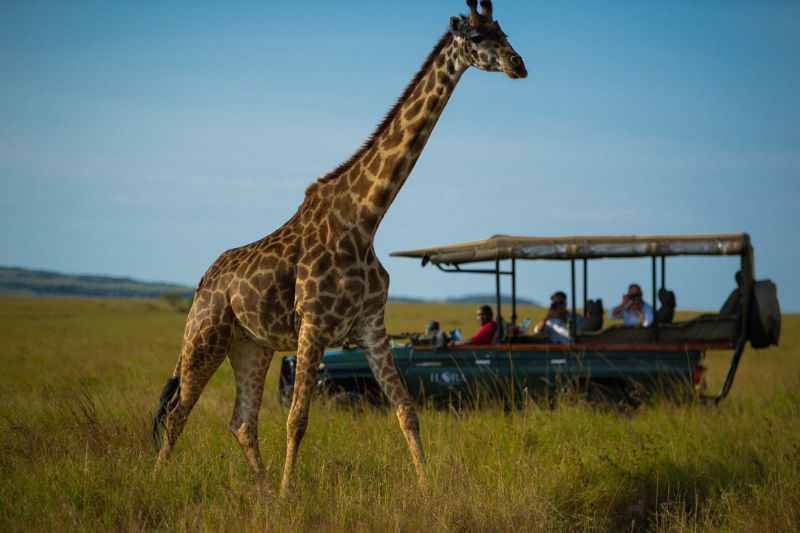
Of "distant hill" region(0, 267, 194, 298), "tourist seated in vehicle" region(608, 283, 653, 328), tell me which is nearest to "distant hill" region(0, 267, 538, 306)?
"distant hill" region(0, 267, 194, 298)

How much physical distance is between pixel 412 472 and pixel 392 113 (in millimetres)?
2728

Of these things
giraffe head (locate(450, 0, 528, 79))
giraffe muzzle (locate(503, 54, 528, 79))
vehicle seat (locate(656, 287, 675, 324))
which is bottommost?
vehicle seat (locate(656, 287, 675, 324))

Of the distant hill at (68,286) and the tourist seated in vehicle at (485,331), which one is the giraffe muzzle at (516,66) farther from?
the distant hill at (68,286)

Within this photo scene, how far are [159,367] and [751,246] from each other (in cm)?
1103

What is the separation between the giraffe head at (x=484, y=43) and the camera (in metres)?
5.46

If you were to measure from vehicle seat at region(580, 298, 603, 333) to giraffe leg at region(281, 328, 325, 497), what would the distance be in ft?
17.4

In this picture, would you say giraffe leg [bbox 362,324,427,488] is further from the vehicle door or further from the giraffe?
the vehicle door

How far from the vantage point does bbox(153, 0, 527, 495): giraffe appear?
A: 5684 millimetres

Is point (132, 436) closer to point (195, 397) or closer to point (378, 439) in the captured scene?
point (195, 397)

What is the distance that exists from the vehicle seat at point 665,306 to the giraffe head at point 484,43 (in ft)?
17.3

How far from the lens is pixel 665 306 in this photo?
989 cm

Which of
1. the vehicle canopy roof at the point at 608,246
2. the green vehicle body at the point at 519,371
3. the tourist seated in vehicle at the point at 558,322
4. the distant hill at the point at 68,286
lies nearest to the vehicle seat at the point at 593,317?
the tourist seated in vehicle at the point at 558,322

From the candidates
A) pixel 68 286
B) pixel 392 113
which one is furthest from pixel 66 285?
pixel 392 113

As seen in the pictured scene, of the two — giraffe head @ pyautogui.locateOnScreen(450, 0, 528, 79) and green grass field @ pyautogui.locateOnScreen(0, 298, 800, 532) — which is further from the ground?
giraffe head @ pyautogui.locateOnScreen(450, 0, 528, 79)
